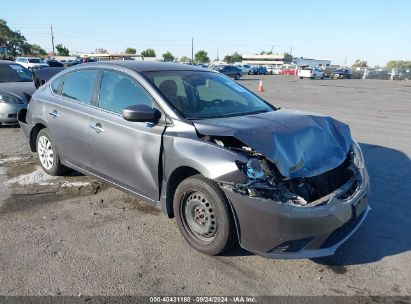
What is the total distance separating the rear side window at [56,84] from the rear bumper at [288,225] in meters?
3.30

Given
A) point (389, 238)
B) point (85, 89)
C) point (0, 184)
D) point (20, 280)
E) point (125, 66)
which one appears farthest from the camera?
point (0, 184)

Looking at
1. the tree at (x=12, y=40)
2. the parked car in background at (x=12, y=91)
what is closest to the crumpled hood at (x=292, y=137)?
the parked car in background at (x=12, y=91)

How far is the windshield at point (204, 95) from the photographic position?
13.5ft

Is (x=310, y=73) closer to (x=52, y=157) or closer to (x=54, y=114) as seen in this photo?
(x=52, y=157)

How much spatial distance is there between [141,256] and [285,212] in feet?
4.64

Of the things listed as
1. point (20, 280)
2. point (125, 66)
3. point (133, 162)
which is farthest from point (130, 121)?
point (20, 280)

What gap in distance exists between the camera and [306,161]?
3.46 m

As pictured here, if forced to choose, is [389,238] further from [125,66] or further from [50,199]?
[50,199]

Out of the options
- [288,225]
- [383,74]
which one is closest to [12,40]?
[383,74]

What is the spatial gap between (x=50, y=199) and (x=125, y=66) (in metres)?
1.93

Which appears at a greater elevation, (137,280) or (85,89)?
(85,89)

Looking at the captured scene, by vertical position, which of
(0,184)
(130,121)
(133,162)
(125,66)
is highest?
(125,66)

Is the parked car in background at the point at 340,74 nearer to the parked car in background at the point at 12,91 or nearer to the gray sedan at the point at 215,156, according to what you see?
the parked car in background at the point at 12,91

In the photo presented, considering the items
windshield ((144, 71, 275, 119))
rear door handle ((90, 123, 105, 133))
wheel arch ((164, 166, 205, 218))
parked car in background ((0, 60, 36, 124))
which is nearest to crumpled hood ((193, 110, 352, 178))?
windshield ((144, 71, 275, 119))
